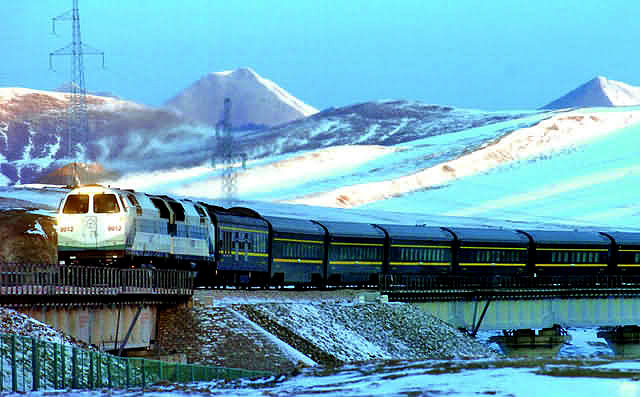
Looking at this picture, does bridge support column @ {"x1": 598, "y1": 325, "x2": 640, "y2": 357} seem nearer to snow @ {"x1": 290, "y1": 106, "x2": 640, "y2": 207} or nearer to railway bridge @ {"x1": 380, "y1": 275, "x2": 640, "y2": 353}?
railway bridge @ {"x1": 380, "y1": 275, "x2": 640, "y2": 353}

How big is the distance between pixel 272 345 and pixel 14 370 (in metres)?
17.1

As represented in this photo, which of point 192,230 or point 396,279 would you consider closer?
point 192,230

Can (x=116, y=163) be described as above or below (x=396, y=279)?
above

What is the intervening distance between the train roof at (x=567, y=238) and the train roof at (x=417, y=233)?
7.71 meters

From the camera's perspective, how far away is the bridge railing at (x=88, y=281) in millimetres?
35375

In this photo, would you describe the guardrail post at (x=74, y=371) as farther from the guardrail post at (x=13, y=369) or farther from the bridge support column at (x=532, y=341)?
the bridge support column at (x=532, y=341)

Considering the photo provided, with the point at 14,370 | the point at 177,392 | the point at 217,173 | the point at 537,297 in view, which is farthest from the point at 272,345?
the point at 217,173

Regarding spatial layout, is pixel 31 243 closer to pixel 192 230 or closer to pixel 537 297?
pixel 192 230

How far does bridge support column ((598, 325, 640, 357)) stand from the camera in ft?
239

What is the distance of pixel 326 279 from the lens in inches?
2552

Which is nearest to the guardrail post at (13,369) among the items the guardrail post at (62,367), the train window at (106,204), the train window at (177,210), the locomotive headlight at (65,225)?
the guardrail post at (62,367)

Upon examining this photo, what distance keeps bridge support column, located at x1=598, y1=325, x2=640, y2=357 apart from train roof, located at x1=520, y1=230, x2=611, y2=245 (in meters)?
7.04

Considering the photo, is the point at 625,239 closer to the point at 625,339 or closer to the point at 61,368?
the point at 625,339

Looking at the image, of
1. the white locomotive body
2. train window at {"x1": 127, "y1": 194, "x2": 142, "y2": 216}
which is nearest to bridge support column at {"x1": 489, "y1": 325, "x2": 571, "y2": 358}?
the white locomotive body
